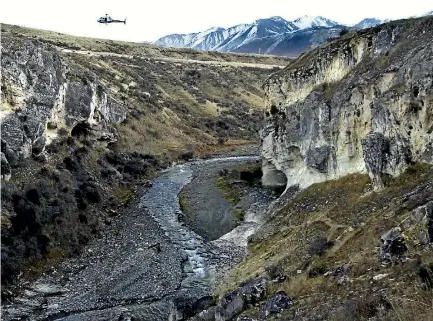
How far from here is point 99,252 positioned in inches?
1280

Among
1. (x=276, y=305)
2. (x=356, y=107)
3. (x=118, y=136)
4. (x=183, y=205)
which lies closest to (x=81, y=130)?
(x=118, y=136)

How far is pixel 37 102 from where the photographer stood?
40.5 m

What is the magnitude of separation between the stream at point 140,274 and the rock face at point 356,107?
6.76 metres

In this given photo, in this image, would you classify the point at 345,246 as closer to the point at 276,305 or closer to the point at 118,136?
the point at 276,305

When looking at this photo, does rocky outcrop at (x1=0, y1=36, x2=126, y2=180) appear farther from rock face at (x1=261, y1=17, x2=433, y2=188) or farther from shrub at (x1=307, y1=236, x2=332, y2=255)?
shrub at (x1=307, y1=236, x2=332, y2=255)

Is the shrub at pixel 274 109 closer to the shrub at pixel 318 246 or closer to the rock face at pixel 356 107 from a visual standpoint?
the rock face at pixel 356 107

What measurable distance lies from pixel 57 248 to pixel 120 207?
37.7ft

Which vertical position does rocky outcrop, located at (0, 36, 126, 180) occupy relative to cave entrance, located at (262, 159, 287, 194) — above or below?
above

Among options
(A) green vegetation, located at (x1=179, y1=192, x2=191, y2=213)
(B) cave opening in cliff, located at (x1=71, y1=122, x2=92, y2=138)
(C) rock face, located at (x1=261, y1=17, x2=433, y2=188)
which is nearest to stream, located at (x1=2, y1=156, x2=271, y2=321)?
(A) green vegetation, located at (x1=179, y1=192, x2=191, y2=213)

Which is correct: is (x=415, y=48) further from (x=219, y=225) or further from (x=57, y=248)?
(x=57, y=248)

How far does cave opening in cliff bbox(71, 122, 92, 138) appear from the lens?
5062 cm

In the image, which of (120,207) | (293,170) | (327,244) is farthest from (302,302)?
(120,207)

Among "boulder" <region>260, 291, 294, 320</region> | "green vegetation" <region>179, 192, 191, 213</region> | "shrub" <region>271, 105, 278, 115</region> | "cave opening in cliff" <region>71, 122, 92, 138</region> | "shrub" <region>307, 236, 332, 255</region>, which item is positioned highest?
"shrub" <region>271, 105, 278, 115</region>

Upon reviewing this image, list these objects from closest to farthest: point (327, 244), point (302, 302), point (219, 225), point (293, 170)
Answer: point (302, 302) → point (327, 244) → point (219, 225) → point (293, 170)
